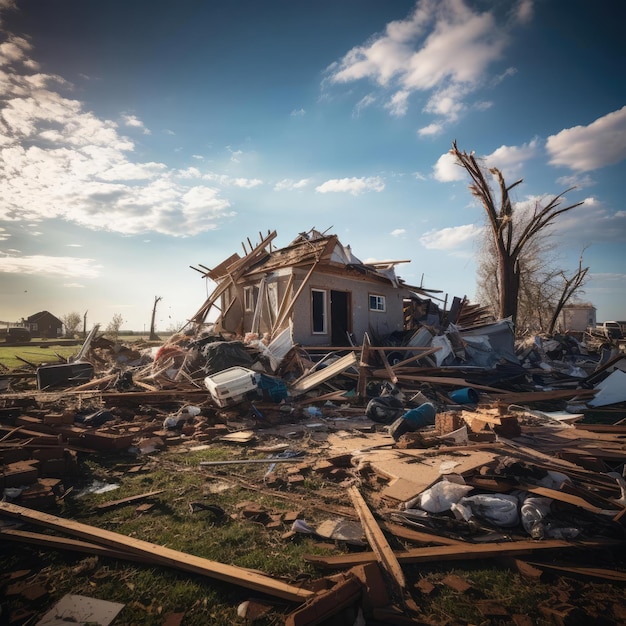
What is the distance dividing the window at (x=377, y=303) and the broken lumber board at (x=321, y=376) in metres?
6.43

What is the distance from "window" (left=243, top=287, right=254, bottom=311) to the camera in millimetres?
14863

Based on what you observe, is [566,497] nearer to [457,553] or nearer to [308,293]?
[457,553]

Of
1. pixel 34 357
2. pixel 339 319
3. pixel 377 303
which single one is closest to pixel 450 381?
pixel 377 303

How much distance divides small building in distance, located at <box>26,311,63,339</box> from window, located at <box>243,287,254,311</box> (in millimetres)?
59603

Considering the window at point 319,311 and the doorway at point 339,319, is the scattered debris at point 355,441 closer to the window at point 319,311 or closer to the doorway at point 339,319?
the window at point 319,311

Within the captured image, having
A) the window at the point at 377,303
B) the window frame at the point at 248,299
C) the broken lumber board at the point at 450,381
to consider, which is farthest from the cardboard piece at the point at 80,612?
the window at the point at 377,303

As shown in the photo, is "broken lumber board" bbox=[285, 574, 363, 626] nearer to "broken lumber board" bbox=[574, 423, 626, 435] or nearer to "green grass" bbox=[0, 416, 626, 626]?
"green grass" bbox=[0, 416, 626, 626]

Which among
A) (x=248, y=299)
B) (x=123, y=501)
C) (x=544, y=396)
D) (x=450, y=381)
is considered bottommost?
(x=123, y=501)

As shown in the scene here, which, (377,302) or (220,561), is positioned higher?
(377,302)

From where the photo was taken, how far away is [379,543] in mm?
2803

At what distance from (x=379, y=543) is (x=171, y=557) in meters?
1.68

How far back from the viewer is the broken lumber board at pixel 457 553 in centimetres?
262

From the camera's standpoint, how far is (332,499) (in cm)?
375

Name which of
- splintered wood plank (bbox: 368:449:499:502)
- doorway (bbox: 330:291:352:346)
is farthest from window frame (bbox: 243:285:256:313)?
splintered wood plank (bbox: 368:449:499:502)
